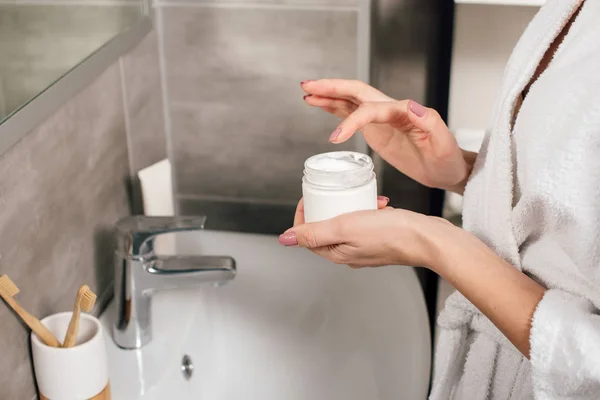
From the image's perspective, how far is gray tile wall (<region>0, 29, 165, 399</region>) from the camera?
2.48 ft

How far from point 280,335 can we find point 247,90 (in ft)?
1.30

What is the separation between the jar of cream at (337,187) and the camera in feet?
2.31

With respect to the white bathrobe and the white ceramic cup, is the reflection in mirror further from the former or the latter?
the white bathrobe

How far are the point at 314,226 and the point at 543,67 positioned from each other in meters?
0.34

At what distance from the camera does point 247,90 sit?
3.83ft

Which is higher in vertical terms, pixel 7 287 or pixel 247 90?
pixel 247 90

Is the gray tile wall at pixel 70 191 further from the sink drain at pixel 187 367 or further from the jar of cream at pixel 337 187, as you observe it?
the jar of cream at pixel 337 187

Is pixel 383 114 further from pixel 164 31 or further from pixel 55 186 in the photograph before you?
pixel 164 31

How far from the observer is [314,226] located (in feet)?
2.35

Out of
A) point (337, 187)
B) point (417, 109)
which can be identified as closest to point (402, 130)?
point (417, 109)

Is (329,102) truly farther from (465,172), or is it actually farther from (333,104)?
(465,172)

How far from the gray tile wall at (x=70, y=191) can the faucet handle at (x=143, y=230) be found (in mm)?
54

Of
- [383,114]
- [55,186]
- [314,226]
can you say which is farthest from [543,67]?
[55,186]

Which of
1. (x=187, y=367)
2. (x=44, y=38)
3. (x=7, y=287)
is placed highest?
(x=44, y=38)
